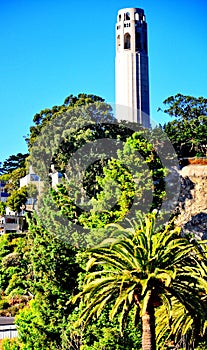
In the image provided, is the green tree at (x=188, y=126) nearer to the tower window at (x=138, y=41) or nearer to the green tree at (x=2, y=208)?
the tower window at (x=138, y=41)

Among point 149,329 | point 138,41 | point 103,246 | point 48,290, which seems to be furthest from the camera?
point 138,41

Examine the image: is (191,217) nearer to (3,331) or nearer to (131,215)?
(131,215)

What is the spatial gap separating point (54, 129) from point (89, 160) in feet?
16.2

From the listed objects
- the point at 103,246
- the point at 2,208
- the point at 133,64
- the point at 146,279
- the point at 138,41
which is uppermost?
the point at 138,41

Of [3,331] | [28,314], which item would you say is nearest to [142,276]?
[28,314]

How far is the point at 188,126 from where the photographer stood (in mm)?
62469

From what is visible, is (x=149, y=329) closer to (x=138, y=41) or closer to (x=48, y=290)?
(x=48, y=290)

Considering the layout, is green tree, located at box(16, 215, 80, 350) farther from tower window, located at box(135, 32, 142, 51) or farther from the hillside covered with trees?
tower window, located at box(135, 32, 142, 51)

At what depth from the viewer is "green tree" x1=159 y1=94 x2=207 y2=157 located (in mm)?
59469

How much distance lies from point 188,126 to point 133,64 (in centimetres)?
→ 1351

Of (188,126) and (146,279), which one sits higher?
(188,126)

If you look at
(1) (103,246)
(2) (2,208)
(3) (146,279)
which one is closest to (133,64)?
(2) (2,208)

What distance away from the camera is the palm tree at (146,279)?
19219 mm

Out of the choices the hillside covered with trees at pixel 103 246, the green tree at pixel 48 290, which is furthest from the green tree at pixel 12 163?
the green tree at pixel 48 290
